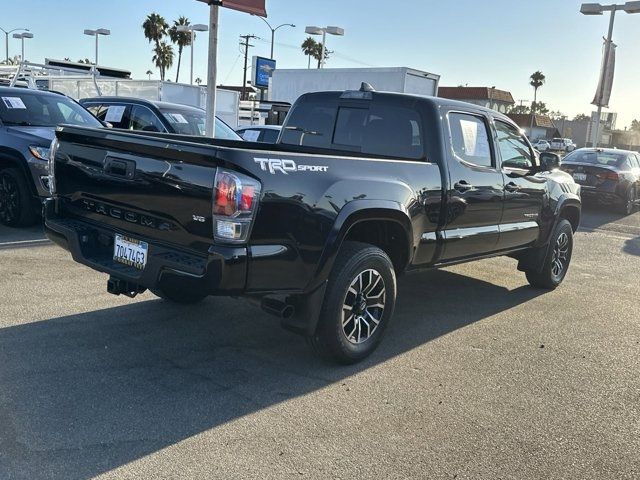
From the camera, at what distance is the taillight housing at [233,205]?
3.25 metres

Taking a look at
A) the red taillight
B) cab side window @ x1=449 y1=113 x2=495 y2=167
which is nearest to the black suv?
cab side window @ x1=449 y1=113 x2=495 y2=167

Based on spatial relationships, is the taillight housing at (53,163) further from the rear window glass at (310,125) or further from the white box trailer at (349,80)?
the white box trailer at (349,80)

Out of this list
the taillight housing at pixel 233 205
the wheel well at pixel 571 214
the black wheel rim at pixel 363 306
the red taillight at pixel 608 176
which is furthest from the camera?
the red taillight at pixel 608 176

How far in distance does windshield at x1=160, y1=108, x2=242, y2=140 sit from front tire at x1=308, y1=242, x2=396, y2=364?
6.29m

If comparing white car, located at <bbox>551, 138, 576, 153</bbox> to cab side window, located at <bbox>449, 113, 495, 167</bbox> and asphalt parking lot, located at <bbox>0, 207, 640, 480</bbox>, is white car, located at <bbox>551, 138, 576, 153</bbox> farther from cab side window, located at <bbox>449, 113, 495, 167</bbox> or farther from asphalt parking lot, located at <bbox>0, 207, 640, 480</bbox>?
asphalt parking lot, located at <bbox>0, 207, 640, 480</bbox>

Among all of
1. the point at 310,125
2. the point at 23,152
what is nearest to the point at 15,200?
the point at 23,152

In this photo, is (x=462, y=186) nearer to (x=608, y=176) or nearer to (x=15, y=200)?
(x=15, y=200)

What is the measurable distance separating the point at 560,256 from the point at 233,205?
15.8 ft

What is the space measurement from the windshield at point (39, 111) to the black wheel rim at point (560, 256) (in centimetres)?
645

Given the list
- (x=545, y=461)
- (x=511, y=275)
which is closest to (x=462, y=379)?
(x=545, y=461)

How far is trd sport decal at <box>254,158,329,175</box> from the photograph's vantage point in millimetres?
3359

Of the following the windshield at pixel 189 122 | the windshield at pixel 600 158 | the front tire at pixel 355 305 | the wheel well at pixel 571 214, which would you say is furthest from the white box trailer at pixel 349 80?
the front tire at pixel 355 305

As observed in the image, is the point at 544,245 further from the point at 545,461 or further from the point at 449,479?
the point at 449,479

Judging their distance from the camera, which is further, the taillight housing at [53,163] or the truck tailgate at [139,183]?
the taillight housing at [53,163]
